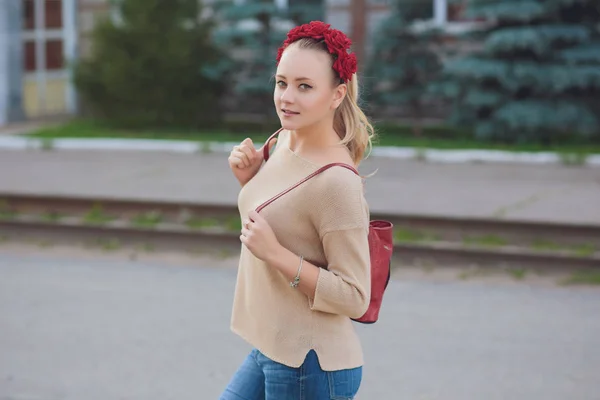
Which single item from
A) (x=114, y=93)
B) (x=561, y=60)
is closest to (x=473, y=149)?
(x=561, y=60)

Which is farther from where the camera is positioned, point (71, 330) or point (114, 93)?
point (114, 93)

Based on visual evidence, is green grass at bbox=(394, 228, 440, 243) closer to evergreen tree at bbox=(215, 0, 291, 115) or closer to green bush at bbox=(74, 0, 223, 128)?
evergreen tree at bbox=(215, 0, 291, 115)

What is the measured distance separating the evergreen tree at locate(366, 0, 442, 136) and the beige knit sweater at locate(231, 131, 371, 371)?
12.2 metres

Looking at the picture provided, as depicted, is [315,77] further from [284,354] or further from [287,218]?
[284,354]

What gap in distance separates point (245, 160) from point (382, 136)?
1186 cm

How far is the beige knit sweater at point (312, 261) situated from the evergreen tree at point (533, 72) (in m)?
11.3

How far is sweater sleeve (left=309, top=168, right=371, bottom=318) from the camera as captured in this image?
2393 millimetres

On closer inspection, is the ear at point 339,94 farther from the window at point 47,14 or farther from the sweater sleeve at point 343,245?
the window at point 47,14

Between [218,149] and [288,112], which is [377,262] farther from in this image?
[218,149]

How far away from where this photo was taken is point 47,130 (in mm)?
15883

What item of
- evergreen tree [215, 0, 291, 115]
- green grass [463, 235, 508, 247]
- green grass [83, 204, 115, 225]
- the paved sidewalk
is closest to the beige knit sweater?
green grass [463, 235, 508, 247]

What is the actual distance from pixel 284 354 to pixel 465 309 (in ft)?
14.0

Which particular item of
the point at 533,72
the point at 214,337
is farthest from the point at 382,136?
the point at 214,337

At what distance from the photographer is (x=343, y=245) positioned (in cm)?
242
